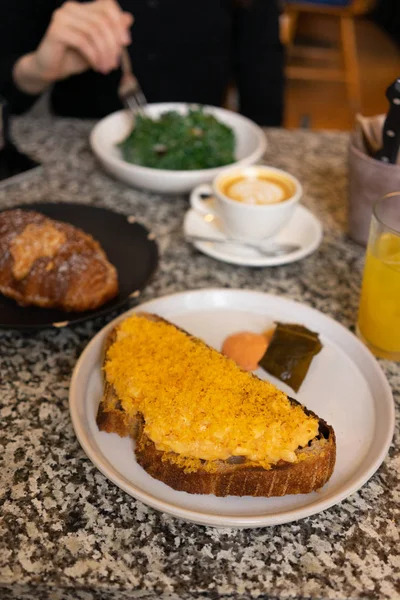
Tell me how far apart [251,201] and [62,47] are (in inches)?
34.8

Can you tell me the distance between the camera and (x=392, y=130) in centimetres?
112

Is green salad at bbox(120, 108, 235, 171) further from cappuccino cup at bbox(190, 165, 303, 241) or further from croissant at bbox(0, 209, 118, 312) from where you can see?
croissant at bbox(0, 209, 118, 312)

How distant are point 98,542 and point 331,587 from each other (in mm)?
300

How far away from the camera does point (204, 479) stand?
2.49 feet

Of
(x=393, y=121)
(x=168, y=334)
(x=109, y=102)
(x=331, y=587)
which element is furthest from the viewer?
(x=109, y=102)

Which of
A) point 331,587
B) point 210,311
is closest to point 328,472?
point 331,587

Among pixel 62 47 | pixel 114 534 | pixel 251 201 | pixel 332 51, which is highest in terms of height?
pixel 62 47

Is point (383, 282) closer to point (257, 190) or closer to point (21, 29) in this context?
point (257, 190)

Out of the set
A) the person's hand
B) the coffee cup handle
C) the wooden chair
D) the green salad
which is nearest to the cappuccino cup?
the coffee cup handle

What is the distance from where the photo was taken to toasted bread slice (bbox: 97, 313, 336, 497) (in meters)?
0.75

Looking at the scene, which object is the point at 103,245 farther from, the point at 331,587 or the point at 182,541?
the point at 331,587

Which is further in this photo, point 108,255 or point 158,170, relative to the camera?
point 158,170

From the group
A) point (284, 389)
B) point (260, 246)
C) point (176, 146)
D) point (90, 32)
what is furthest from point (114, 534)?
point (90, 32)

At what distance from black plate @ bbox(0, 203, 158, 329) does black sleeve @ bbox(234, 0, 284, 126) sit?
1310 mm
